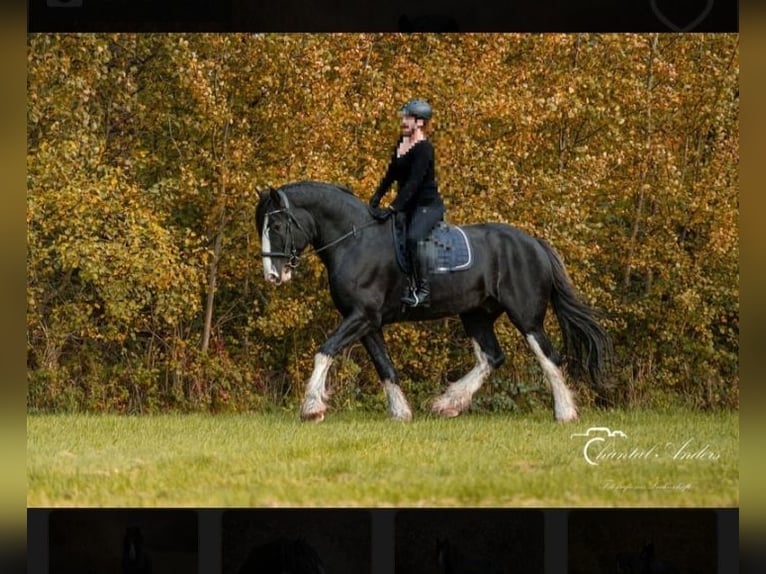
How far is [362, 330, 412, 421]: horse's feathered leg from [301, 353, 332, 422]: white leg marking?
505 mm

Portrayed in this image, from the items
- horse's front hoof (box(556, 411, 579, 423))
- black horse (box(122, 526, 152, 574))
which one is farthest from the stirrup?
black horse (box(122, 526, 152, 574))

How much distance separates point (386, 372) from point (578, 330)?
5.41 ft

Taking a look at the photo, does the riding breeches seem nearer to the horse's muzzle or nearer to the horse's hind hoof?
the horse's muzzle

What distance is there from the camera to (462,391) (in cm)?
1213

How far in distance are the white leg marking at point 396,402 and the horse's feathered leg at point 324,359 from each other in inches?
21.8

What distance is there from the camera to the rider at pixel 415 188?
37.9 feet

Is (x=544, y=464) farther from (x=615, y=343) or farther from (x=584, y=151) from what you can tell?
(x=584, y=151)

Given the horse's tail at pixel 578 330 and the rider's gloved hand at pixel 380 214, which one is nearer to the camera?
the rider's gloved hand at pixel 380 214

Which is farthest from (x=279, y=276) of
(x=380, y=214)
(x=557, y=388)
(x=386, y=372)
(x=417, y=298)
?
(x=557, y=388)
